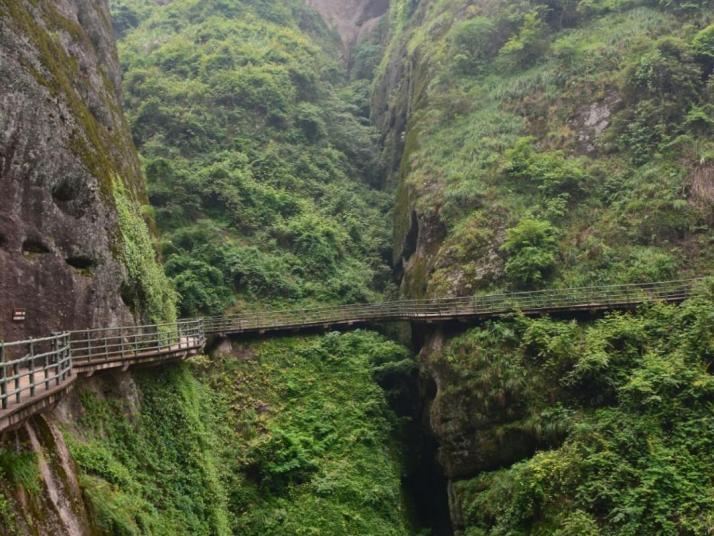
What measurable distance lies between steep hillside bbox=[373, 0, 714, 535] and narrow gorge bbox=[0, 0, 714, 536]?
0.11 meters

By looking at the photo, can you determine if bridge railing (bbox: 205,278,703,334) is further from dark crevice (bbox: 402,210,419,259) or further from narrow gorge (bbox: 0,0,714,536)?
dark crevice (bbox: 402,210,419,259)

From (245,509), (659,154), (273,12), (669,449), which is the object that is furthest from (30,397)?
(273,12)

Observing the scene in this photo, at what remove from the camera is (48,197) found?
16031mm

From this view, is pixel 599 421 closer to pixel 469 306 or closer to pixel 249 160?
pixel 469 306

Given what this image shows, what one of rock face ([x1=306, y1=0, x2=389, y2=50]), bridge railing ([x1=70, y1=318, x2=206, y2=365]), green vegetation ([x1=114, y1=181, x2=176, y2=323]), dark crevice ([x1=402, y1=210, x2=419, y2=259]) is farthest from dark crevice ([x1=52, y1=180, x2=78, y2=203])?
rock face ([x1=306, y1=0, x2=389, y2=50])

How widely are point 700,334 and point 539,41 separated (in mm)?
27809

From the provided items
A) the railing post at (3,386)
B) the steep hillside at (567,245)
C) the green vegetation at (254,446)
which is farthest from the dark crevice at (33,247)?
the steep hillside at (567,245)

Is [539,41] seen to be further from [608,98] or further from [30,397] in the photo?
[30,397]

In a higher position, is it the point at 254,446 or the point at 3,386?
Answer: the point at 3,386

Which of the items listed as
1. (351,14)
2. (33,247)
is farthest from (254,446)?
(351,14)

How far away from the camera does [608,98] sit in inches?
1249

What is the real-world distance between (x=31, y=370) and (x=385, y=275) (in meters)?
27.8

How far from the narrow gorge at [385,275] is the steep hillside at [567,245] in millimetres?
114

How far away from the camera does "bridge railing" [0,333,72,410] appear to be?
8.45 metres
